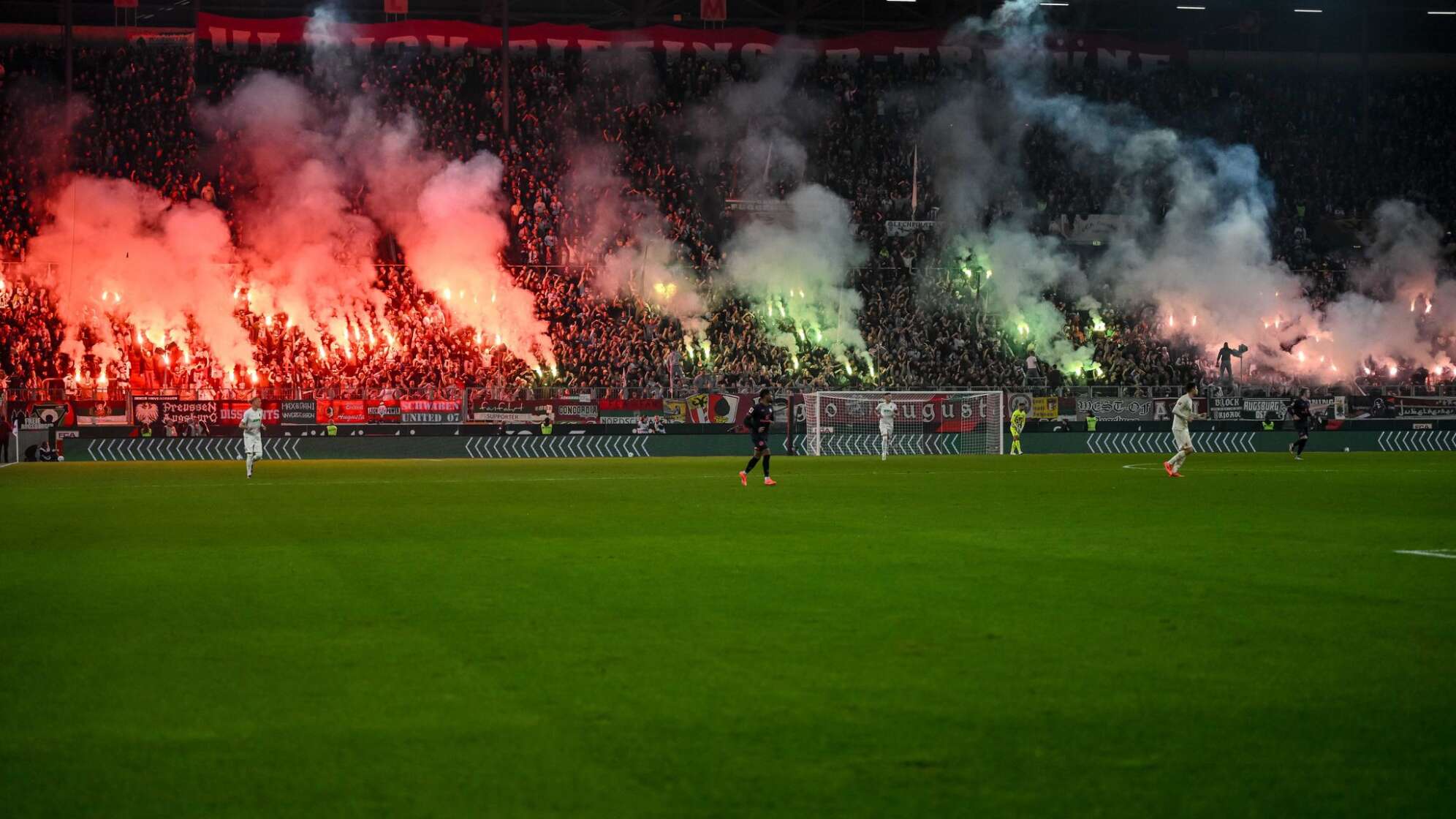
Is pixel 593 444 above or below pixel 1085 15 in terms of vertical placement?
below

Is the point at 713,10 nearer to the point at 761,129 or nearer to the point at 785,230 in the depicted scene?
the point at 761,129

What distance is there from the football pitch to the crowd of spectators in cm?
2534

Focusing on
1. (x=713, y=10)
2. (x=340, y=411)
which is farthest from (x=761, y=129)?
(x=340, y=411)

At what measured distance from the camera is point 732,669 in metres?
6.89

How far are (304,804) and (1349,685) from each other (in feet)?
15.4

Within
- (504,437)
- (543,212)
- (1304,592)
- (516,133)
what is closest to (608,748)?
(1304,592)

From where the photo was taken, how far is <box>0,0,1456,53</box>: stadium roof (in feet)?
174

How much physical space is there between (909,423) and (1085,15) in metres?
23.3

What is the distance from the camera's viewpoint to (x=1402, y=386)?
140 ft

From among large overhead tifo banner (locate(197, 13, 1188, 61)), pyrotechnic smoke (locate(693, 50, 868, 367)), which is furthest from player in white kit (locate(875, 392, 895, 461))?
large overhead tifo banner (locate(197, 13, 1188, 61))

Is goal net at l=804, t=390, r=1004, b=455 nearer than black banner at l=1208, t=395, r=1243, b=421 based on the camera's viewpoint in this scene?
Yes

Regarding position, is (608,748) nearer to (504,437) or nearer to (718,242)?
(504,437)

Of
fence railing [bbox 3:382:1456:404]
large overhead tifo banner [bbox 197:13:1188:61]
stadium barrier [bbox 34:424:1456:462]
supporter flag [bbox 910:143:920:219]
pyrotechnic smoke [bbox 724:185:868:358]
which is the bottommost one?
stadium barrier [bbox 34:424:1456:462]

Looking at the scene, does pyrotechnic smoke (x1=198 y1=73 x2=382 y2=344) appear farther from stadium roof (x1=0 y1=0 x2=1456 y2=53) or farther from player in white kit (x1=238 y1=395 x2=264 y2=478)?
player in white kit (x1=238 y1=395 x2=264 y2=478)
